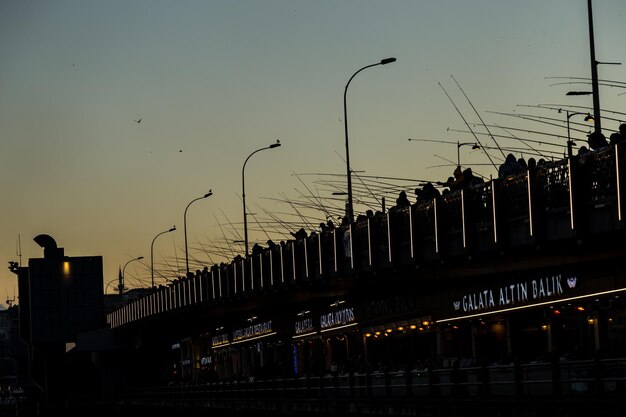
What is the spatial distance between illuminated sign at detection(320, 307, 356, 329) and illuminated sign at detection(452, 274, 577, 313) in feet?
46.5

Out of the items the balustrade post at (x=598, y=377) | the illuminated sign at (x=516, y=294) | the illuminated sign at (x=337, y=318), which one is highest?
the illuminated sign at (x=337, y=318)

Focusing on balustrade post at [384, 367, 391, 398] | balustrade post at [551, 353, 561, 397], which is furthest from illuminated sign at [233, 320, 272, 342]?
balustrade post at [551, 353, 561, 397]

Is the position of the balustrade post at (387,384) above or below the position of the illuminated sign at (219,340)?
below

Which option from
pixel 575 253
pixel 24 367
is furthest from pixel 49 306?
pixel 575 253

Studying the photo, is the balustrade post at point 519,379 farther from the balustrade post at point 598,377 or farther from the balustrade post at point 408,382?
the balustrade post at point 408,382

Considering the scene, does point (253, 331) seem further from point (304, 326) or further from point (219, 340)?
point (219, 340)

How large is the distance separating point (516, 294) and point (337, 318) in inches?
961

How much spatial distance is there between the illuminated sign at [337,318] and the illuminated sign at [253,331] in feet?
45.6

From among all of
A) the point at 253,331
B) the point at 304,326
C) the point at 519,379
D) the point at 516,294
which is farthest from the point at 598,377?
the point at 253,331

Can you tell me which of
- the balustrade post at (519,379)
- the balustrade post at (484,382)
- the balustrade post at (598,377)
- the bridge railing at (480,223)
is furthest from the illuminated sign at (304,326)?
the balustrade post at (598,377)

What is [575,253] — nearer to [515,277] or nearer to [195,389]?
[515,277]

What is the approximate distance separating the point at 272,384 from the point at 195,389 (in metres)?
22.3

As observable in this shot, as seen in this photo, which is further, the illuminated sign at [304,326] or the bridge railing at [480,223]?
the illuminated sign at [304,326]

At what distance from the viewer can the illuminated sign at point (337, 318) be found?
7719 cm
